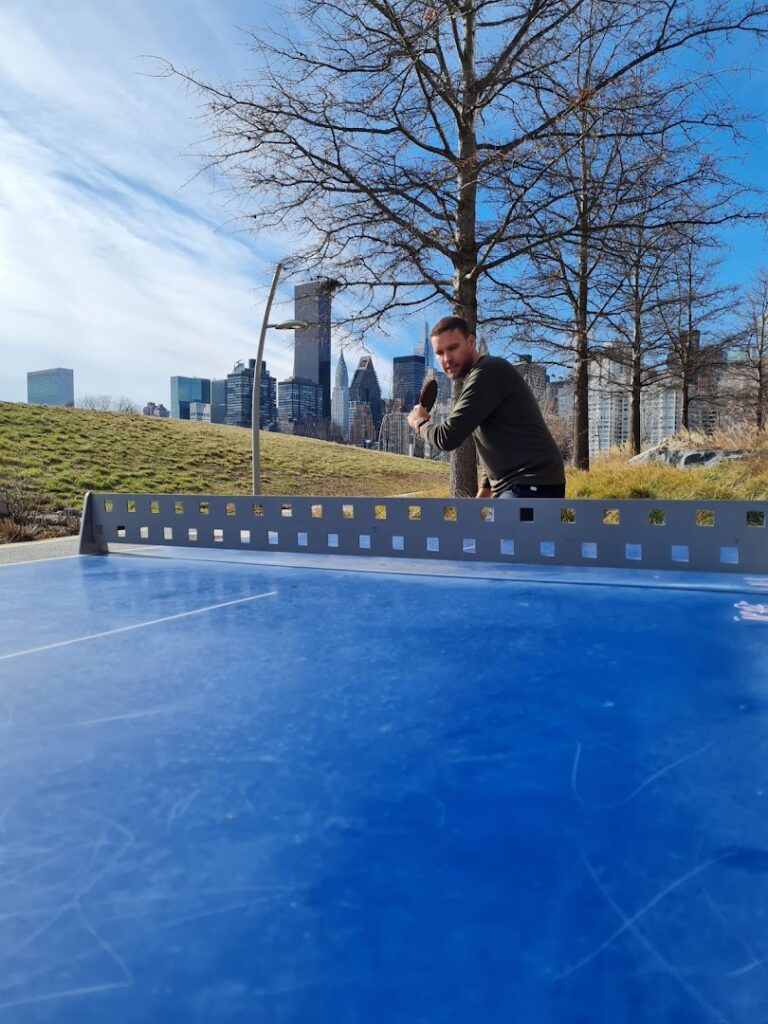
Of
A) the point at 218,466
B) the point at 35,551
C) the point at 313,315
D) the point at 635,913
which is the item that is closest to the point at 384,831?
the point at 635,913

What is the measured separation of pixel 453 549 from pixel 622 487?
19.5 ft

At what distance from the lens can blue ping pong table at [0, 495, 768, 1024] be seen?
3.38 feet

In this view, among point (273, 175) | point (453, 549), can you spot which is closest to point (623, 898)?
point (453, 549)

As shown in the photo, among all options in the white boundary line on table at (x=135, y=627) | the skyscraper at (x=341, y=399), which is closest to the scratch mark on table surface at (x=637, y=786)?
the white boundary line on table at (x=135, y=627)

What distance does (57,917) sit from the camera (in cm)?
117

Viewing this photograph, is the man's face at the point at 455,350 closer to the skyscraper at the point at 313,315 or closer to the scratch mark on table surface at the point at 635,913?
the scratch mark on table surface at the point at 635,913

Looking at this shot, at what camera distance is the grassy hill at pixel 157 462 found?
1911 centimetres

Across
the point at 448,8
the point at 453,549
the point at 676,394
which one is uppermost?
the point at 448,8

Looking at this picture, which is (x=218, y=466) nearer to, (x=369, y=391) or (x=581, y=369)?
(x=581, y=369)

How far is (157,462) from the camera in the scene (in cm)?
2483

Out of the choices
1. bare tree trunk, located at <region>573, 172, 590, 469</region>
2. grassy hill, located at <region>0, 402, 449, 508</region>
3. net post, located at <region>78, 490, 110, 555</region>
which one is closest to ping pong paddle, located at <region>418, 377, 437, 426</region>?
net post, located at <region>78, 490, 110, 555</region>

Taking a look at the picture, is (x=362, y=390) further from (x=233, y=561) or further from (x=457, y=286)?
(x=233, y=561)

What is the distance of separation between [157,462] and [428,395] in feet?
70.8

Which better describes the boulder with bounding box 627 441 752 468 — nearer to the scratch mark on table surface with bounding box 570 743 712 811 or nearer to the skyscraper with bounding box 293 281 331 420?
the skyscraper with bounding box 293 281 331 420
